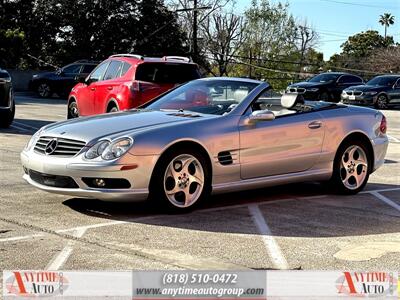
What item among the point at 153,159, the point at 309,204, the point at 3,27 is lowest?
the point at 309,204

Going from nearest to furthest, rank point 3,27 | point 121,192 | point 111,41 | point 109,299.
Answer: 1. point 109,299
2. point 121,192
3. point 3,27
4. point 111,41

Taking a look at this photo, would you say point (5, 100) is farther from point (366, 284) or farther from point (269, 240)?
point (366, 284)

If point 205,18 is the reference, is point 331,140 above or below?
below

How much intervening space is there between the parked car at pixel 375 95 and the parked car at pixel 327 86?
62.3 inches

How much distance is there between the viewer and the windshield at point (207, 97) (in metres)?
7.21

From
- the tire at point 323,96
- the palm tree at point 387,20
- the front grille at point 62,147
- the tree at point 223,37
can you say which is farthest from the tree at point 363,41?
→ the front grille at point 62,147

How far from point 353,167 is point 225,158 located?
6.86ft

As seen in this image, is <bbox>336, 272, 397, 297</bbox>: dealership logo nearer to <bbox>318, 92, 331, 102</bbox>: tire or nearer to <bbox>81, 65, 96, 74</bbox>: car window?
<bbox>318, 92, 331, 102</bbox>: tire

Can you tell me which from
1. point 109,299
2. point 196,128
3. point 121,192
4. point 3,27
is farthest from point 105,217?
point 3,27

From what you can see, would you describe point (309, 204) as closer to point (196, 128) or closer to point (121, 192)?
point (196, 128)

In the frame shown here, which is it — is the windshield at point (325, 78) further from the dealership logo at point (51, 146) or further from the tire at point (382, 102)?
the dealership logo at point (51, 146)

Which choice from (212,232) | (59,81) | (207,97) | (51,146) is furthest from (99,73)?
(59,81)

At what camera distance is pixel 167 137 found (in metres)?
6.29

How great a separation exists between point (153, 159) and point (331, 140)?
2.54 m
